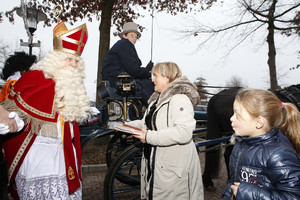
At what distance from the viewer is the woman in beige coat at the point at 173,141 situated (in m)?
2.09

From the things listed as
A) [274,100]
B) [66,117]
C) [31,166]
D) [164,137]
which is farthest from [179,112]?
[31,166]

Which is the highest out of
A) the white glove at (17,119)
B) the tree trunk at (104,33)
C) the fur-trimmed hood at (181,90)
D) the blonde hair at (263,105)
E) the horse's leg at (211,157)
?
the tree trunk at (104,33)

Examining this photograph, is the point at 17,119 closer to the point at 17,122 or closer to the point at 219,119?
the point at 17,122

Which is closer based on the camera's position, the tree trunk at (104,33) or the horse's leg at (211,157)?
the horse's leg at (211,157)

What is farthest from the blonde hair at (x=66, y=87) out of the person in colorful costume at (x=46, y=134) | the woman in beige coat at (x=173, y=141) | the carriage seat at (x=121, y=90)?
the carriage seat at (x=121, y=90)

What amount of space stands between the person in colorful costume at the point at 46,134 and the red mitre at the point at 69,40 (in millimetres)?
100

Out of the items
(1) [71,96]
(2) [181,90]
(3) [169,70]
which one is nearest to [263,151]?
(2) [181,90]

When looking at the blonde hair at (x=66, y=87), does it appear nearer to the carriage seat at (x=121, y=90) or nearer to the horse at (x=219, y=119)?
the carriage seat at (x=121, y=90)

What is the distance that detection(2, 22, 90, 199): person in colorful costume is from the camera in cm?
187

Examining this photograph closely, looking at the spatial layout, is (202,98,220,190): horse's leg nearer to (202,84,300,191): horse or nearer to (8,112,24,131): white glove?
(202,84,300,191): horse

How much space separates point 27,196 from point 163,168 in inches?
46.0

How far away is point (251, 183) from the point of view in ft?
5.00

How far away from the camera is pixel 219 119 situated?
4.38m

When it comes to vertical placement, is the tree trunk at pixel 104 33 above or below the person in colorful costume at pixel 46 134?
above
